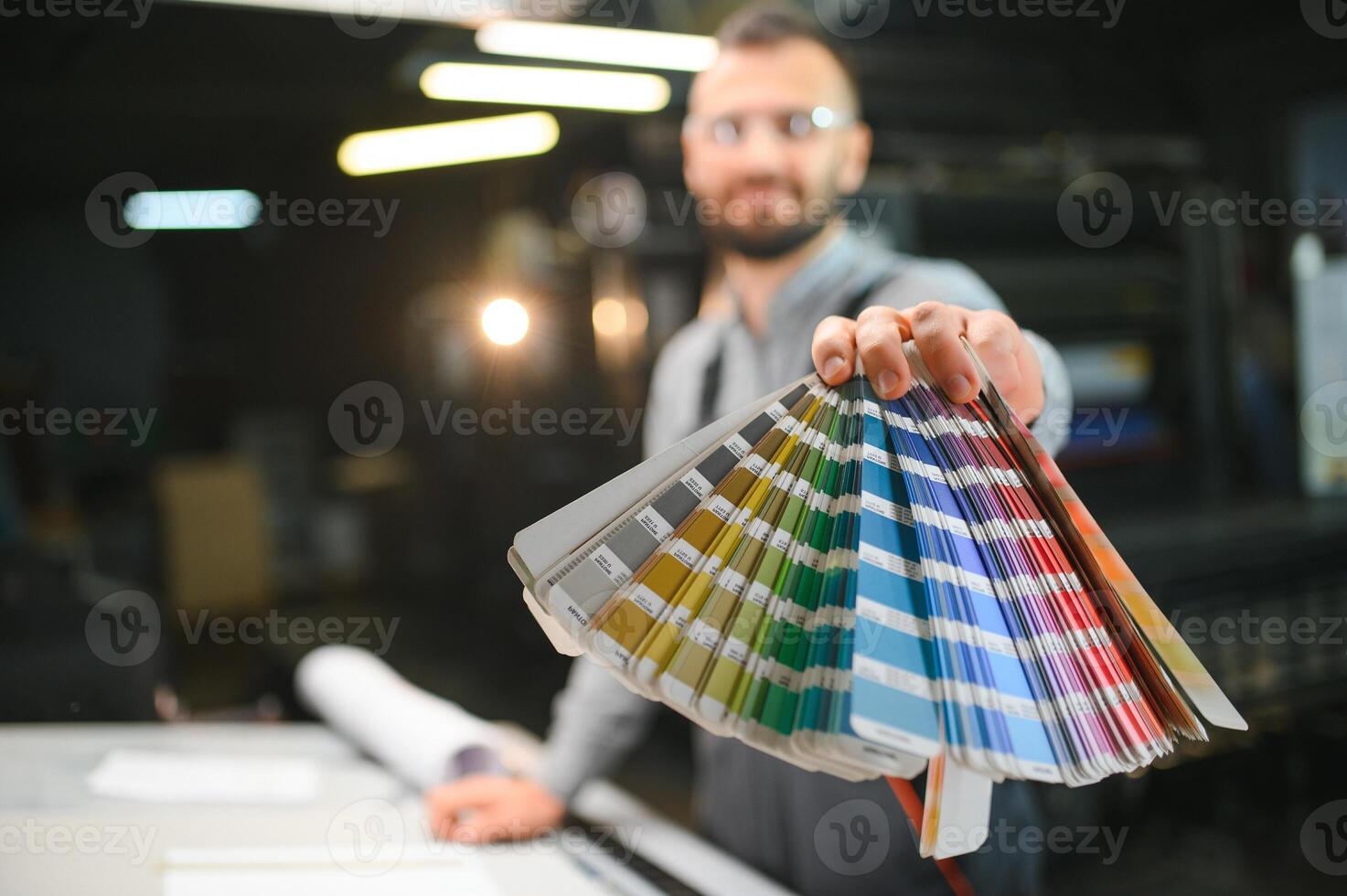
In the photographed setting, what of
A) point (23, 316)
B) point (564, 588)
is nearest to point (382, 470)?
point (23, 316)

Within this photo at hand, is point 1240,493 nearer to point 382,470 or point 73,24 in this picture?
point 382,470

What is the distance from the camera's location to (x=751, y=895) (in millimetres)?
952

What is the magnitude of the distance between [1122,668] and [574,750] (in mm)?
808

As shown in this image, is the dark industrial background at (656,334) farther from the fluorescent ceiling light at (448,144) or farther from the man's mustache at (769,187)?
the man's mustache at (769,187)

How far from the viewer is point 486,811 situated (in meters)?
1.08
